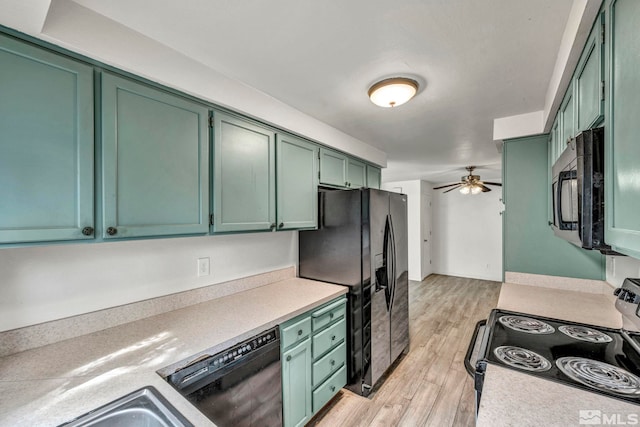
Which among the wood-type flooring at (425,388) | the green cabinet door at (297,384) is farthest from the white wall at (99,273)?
the wood-type flooring at (425,388)

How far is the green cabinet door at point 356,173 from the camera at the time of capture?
2.87 m

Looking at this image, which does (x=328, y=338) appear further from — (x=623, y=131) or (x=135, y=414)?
(x=623, y=131)

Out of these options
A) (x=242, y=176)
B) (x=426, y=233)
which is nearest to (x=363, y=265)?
(x=242, y=176)

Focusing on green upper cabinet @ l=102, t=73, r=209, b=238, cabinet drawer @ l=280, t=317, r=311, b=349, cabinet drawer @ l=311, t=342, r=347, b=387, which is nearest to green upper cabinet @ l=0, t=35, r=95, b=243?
green upper cabinet @ l=102, t=73, r=209, b=238

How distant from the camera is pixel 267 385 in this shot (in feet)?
4.87

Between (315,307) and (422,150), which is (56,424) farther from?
(422,150)

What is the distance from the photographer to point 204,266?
186cm

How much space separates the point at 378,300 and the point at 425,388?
85 centimetres

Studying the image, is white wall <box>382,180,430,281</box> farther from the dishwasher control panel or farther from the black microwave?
the black microwave

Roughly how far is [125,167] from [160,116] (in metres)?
0.33

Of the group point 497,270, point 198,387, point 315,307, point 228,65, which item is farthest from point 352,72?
point 497,270

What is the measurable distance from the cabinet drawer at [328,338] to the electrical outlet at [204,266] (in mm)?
874

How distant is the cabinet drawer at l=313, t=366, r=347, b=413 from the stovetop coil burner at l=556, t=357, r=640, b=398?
141cm

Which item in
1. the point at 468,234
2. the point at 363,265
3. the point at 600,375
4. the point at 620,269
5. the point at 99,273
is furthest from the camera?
the point at 468,234
